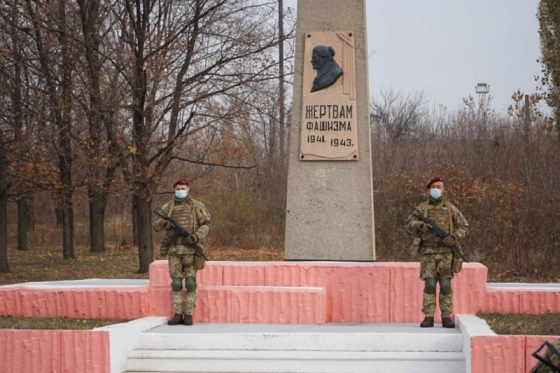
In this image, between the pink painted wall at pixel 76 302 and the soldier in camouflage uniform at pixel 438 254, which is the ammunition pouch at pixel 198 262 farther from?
the soldier in camouflage uniform at pixel 438 254

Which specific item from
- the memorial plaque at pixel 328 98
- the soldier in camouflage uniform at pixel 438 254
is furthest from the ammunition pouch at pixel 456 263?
the memorial plaque at pixel 328 98

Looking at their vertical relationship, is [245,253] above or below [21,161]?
below

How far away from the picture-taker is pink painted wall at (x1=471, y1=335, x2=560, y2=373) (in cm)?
966

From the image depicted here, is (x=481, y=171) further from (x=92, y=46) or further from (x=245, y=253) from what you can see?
(x=92, y=46)

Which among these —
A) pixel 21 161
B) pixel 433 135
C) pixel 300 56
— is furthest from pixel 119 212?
pixel 300 56

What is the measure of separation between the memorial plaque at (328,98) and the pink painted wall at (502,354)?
4.72m

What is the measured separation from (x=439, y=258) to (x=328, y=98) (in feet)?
10.5

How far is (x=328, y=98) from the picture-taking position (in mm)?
14086

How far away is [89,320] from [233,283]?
182cm

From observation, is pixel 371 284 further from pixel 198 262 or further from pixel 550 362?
pixel 550 362

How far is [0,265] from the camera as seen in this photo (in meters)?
25.1

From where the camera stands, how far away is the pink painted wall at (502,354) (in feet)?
31.7

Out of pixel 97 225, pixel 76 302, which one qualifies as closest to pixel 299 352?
pixel 76 302

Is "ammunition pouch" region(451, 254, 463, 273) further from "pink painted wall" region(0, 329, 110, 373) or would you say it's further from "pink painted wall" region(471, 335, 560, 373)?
"pink painted wall" region(0, 329, 110, 373)
